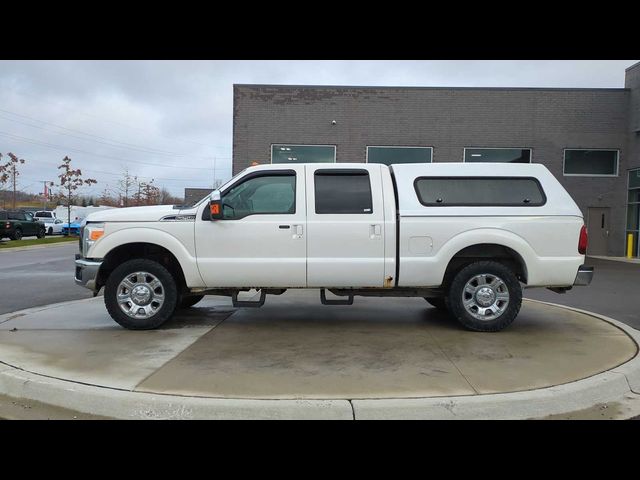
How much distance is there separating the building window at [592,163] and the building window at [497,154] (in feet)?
6.46

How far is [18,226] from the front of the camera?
100 ft

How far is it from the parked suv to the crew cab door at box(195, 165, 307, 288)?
28.0 m

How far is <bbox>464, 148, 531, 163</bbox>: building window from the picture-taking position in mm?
21266

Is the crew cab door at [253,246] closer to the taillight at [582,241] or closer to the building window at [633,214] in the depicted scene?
the taillight at [582,241]

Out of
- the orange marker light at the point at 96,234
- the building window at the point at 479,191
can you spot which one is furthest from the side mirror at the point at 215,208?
the building window at the point at 479,191

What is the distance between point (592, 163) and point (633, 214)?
2.84 meters

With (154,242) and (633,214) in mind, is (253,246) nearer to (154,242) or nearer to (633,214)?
(154,242)

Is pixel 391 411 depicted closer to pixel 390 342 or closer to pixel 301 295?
pixel 390 342

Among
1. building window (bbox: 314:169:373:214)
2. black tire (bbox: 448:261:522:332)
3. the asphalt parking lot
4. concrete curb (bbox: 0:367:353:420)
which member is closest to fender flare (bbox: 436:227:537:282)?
black tire (bbox: 448:261:522:332)

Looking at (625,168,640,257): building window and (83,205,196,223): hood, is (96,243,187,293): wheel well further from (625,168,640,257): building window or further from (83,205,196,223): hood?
(625,168,640,257): building window

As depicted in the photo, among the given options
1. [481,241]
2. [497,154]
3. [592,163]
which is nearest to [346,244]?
[481,241]

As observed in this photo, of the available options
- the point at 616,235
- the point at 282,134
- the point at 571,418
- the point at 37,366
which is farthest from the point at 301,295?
the point at 616,235

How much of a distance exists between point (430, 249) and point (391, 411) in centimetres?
281

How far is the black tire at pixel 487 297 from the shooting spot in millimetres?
6342
